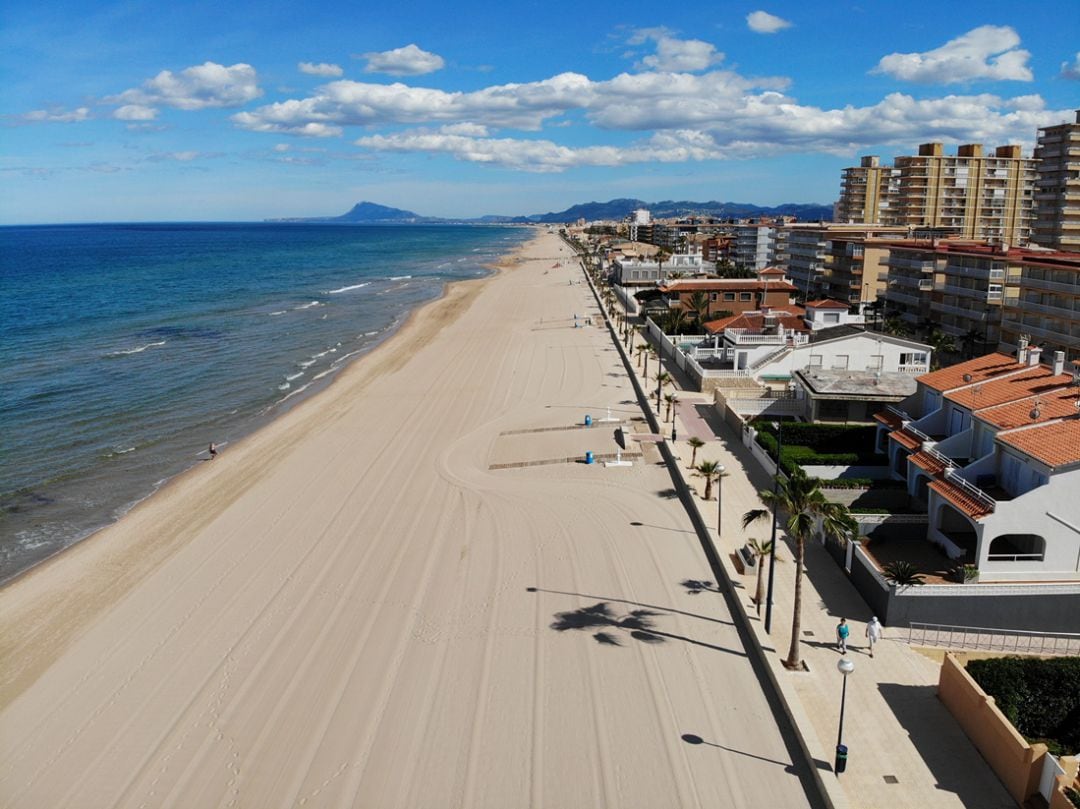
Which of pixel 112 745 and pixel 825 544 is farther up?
pixel 825 544

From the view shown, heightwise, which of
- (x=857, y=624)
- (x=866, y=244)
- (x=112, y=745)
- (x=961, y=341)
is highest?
(x=866, y=244)

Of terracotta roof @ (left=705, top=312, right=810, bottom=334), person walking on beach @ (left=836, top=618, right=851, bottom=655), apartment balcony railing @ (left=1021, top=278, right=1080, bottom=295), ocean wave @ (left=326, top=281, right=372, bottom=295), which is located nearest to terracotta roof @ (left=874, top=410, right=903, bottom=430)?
person walking on beach @ (left=836, top=618, right=851, bottom=655)

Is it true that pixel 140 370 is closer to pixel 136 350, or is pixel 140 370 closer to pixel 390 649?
pixel 136 350

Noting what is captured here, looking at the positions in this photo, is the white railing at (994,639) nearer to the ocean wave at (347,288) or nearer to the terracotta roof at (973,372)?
the terracotta roof at (973,372)

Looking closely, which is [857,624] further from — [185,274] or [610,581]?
[185,274]

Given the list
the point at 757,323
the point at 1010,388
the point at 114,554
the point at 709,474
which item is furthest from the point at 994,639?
the point at 757,323

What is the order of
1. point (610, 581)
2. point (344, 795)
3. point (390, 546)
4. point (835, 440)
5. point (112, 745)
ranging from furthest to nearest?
point (835, 440)
point (390, 546)
point (610, 581)
point (112, 745)
point (344, 795)

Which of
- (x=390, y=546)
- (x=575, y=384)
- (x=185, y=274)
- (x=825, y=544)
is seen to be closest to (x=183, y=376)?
(x=575, y=384)

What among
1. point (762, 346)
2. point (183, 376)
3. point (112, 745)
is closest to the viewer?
point (112, 745)
